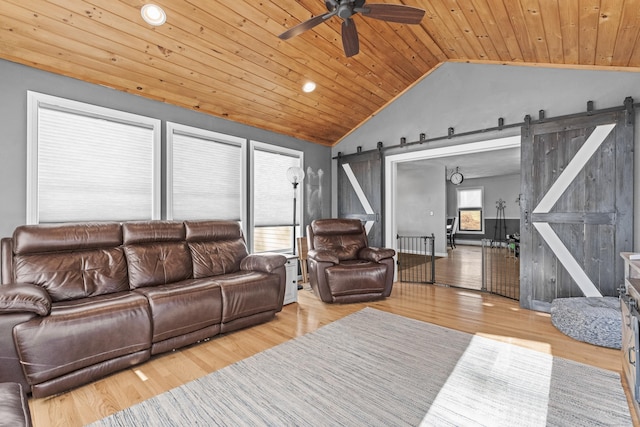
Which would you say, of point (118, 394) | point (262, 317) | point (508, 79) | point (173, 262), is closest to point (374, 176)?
point (508, 79)

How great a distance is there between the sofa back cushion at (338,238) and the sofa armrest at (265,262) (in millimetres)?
1185

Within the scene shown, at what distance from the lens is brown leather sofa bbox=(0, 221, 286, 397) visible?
1.92 m

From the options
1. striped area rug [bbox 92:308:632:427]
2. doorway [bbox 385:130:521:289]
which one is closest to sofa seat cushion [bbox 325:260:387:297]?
striped area rug [bbox 92:308:632:427]

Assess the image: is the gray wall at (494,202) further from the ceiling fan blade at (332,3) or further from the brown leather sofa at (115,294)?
the ceiling fan blade at (332,3)

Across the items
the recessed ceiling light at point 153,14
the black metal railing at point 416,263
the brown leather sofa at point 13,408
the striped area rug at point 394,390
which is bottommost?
the striped area rug at point 394,390

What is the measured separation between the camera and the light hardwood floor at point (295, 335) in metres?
1.92

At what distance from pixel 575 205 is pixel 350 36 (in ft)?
10.3

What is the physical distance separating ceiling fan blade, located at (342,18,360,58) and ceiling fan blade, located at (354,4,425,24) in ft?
0.48

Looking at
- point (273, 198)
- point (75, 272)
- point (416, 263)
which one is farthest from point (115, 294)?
point (416, 263)

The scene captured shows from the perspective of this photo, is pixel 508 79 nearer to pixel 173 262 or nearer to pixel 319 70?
pixel 319 70

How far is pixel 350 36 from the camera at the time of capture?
2525mm

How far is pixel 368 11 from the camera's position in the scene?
2260 mm

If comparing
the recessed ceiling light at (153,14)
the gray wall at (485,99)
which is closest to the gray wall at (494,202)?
the gray wall at (485,99)

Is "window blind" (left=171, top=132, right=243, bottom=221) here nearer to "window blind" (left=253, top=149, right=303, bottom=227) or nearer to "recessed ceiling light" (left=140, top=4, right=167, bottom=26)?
"window blind" (left=253, top=149, right=303, bottom=227)
